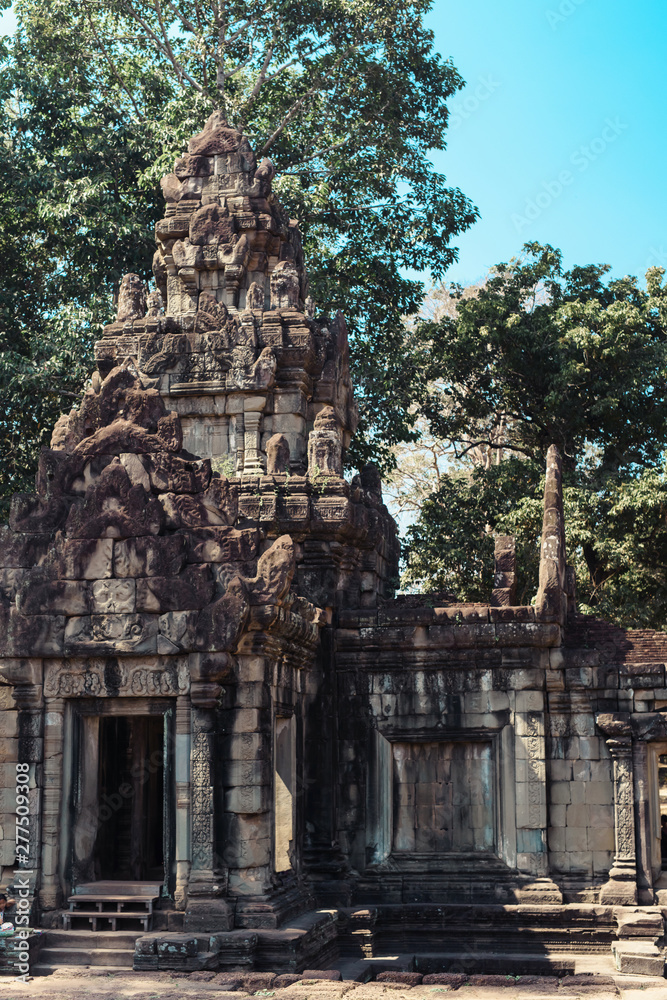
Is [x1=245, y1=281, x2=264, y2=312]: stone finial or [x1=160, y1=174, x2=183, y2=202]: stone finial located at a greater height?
[x1=160, y1=174, x2=183, y2=202]: stone finial

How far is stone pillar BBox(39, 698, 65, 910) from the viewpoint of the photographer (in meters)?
11.7

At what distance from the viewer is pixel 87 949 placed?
37.1 ft

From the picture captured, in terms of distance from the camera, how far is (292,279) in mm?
16594

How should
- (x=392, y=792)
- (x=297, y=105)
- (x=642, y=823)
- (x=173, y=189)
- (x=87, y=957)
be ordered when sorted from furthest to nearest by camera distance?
1. (x=297, y=105)
2. (x=173, y=189)
3. (x=392, y=792)
4. (x=642, y=823)
5. (x=87, y=957)

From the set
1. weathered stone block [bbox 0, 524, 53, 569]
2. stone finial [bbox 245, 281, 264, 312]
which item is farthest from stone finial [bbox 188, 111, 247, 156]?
weathered stone block [bbox 0, 524, 53, 569]

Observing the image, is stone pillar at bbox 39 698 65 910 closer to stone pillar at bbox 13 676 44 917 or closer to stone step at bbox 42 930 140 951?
stone pillar at bbox 13 676 44 917

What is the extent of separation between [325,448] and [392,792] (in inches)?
186

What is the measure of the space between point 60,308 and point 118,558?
633 inches

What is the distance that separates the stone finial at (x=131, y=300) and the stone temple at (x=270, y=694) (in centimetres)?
4

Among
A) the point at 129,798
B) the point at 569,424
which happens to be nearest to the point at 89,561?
the point at 129,798

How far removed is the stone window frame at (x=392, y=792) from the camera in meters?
14.4

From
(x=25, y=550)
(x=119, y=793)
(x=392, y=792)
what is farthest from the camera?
(x=392, y=792)

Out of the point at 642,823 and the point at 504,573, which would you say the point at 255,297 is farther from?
the point at 642,823

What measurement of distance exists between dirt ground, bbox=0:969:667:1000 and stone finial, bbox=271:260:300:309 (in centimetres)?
946
